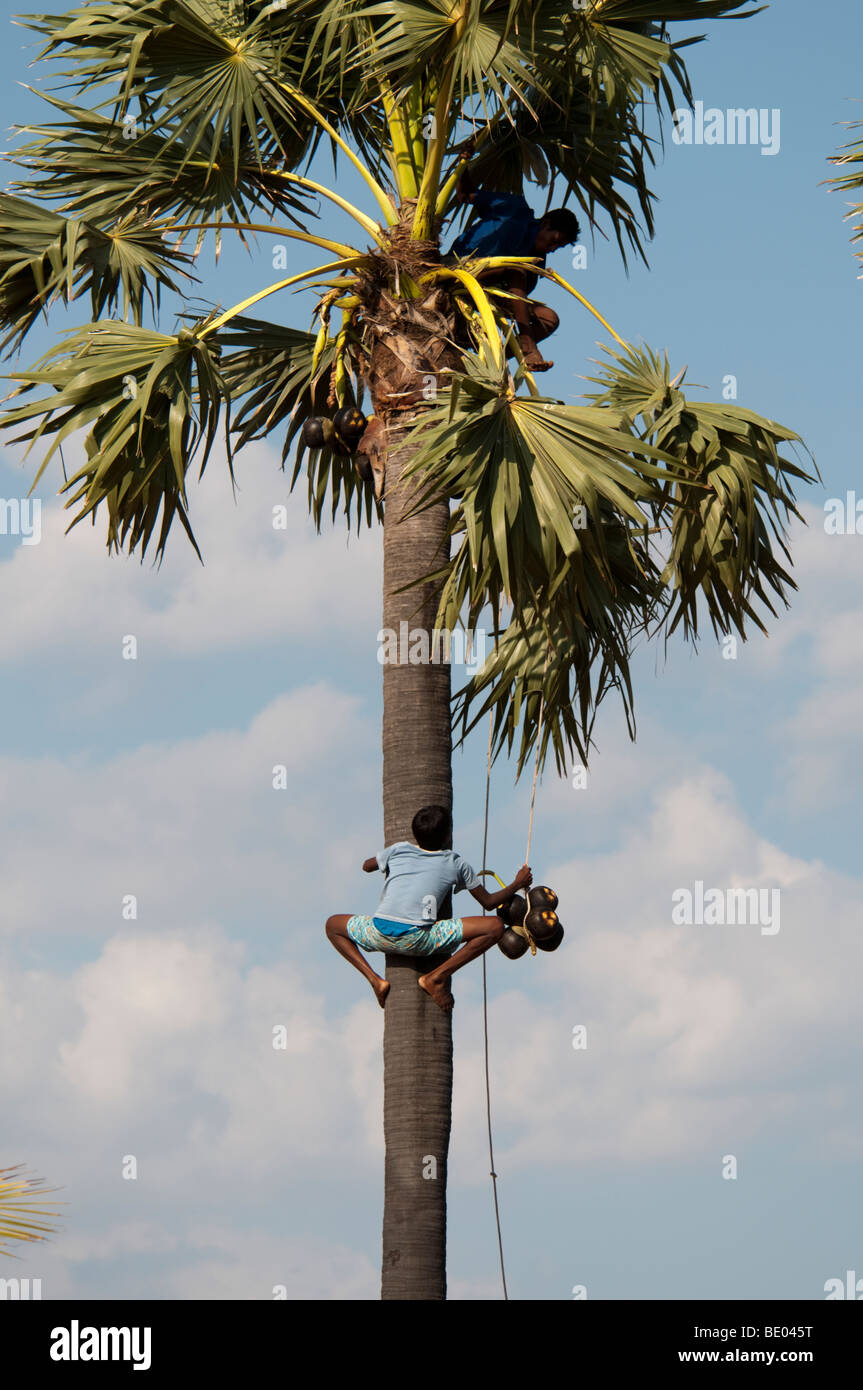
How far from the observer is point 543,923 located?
9.35 metres

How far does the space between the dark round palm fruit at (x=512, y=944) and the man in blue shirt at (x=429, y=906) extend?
5 centimetres

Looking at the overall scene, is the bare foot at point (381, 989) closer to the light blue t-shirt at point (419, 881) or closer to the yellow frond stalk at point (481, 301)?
the light blue t-shirt at point (419, 881)

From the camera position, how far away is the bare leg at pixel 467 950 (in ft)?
30.9

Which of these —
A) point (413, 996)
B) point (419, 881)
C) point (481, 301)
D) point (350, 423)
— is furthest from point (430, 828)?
point (481, 301)

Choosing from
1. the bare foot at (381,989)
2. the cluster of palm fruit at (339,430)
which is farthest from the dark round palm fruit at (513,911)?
the cluster of palm fruit at (339,430)

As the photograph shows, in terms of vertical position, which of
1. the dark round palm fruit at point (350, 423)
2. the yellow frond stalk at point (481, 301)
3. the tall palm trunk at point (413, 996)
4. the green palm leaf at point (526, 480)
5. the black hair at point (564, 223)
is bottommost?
the tall palm trunk at point (413, 996)

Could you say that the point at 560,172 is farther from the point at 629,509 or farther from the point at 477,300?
the point at 629,509

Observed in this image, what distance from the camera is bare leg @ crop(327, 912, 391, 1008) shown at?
9.66m

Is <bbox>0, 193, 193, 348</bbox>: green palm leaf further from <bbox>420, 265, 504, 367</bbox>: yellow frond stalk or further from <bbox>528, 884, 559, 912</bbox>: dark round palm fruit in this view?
<bbox>528, 884, 559, 912</bbox>: dark round palm fruit

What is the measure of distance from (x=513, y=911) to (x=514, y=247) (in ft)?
14.1


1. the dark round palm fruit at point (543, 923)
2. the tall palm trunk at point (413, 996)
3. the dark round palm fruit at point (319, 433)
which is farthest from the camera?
the dark round palm fruit at point (319, 433)

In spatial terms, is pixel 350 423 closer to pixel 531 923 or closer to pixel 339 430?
pixel 339 430

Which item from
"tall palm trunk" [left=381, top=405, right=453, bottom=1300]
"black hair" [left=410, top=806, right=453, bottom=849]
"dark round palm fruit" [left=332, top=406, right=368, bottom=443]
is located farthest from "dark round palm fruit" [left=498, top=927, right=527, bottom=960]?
"dark round palm fruit" [left=332, top=406, right=368, bottom=443]

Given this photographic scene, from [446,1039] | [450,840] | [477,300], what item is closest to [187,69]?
[477,300]
